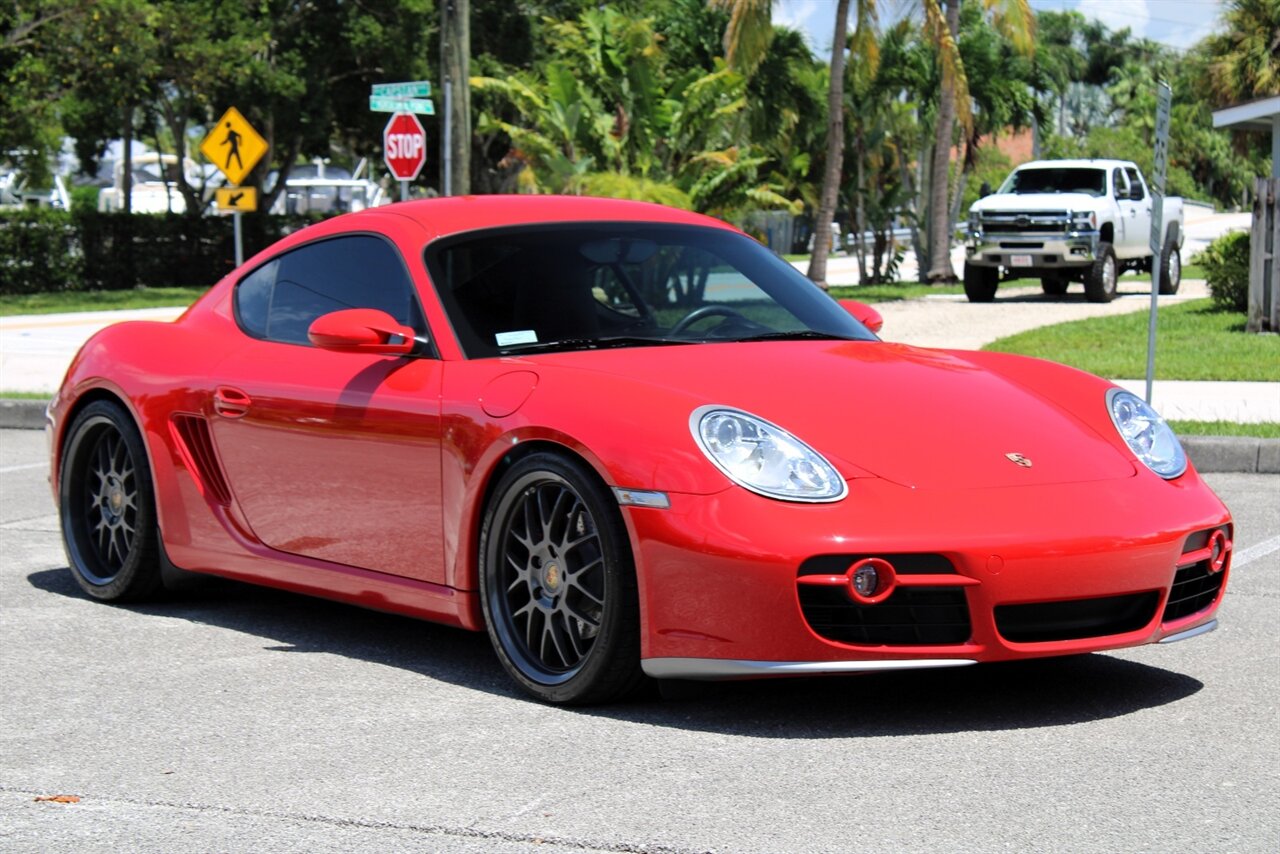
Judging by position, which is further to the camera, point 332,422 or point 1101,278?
point 1101,278

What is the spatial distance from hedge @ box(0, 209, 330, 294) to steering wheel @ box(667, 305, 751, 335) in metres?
31.7

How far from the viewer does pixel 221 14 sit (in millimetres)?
36156

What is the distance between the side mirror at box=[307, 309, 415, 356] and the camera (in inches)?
218

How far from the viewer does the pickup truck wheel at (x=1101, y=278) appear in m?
25.7

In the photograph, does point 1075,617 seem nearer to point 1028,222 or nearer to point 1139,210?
point 1028,222

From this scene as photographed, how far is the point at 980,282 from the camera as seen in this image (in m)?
27.0

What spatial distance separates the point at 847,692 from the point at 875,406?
813mm

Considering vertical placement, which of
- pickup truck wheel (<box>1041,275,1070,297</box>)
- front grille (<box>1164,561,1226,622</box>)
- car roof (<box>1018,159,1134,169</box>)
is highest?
car roof (<box>1018,159,1134,169</box>)

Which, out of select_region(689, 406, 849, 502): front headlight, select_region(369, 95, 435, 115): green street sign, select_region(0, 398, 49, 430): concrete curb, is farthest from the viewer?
select_region(369, 95, 435, 115): green street sign

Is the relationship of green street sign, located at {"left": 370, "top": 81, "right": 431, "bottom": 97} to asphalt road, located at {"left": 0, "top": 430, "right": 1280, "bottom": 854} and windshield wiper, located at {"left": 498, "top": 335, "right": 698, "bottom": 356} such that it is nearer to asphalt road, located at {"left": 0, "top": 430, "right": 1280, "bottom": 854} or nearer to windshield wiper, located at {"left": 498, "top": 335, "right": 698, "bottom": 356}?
Result: asphalt road, located at {"left": 0, "top": 430, "right": 1280, "bottom": 854}

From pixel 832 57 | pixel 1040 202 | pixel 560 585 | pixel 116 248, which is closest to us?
pixel 560 585

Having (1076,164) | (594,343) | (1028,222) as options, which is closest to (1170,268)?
(1076,164)

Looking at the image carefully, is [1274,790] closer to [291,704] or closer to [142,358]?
[291,704]

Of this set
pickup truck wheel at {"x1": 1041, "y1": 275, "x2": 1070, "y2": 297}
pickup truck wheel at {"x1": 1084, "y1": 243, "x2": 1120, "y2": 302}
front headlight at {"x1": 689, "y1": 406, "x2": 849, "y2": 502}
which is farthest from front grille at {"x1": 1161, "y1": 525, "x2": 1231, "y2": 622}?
pickup truck wheel at {"x1": 1041, "y1": 275, "x2": 1070, "y2": 297}
